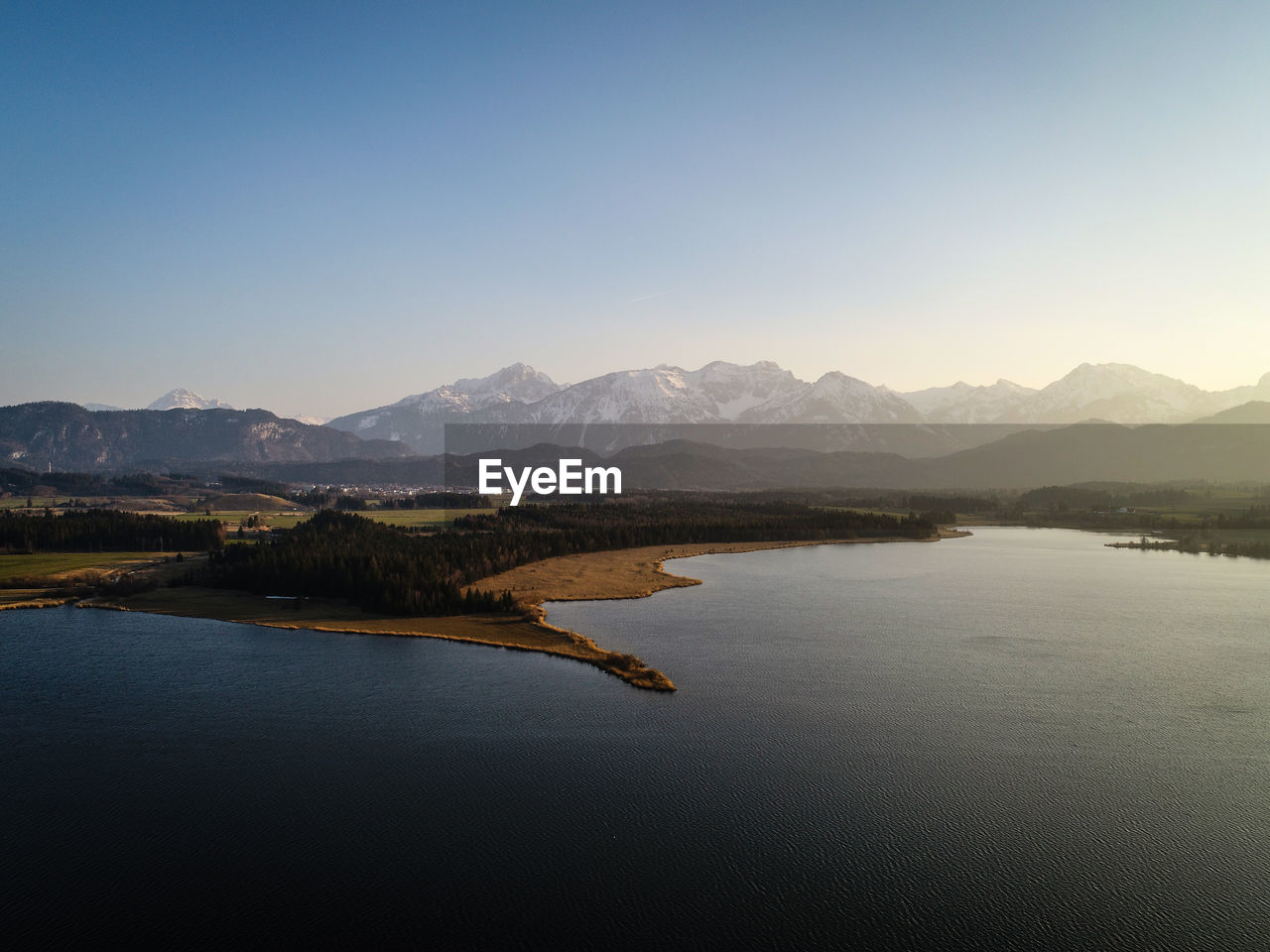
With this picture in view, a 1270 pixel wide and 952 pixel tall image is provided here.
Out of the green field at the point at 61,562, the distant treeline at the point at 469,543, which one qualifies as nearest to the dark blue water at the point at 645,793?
the distant treeline at the point at 469,543

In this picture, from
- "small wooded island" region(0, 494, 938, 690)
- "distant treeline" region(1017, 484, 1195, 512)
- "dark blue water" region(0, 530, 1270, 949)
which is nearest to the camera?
"dark blue water" region(0, 530, 1270, 949)

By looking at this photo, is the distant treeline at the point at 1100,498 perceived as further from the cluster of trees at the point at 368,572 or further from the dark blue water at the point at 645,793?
the cluster of trees at the point at 368,572

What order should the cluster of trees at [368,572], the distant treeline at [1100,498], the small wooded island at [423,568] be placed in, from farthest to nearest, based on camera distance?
the distant treeline at [1100,498]
the cluster of trees at [368,572]
the small wooded island at [423,568]

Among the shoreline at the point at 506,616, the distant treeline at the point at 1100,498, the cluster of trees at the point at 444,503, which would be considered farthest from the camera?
the cluster of trees at the point at 444,503

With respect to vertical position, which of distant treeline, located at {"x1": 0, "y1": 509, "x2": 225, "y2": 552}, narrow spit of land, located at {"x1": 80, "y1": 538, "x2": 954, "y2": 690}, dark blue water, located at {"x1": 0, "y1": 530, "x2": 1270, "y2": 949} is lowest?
dark blue water, located at {"x1": 0, "y1": 530, "x2": 1270, "y2": 949}

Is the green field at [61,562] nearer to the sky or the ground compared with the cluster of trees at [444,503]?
nearer to the ground

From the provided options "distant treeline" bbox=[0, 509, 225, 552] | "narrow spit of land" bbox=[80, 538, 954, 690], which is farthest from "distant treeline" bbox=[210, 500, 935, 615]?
"distant treeline" bbox=[0, 509, 225, 552]

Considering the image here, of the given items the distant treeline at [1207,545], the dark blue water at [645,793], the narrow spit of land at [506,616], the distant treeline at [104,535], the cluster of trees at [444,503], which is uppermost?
the cluster of trees at [444,503]

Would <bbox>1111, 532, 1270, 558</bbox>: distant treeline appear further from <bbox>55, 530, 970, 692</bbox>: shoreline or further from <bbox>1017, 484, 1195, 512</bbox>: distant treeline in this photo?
<bbox>55, 530, 970, 692</bbox>: shoreline

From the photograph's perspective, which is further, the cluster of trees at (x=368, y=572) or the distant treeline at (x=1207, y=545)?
the distant treeline at (x=1207, y=545)
